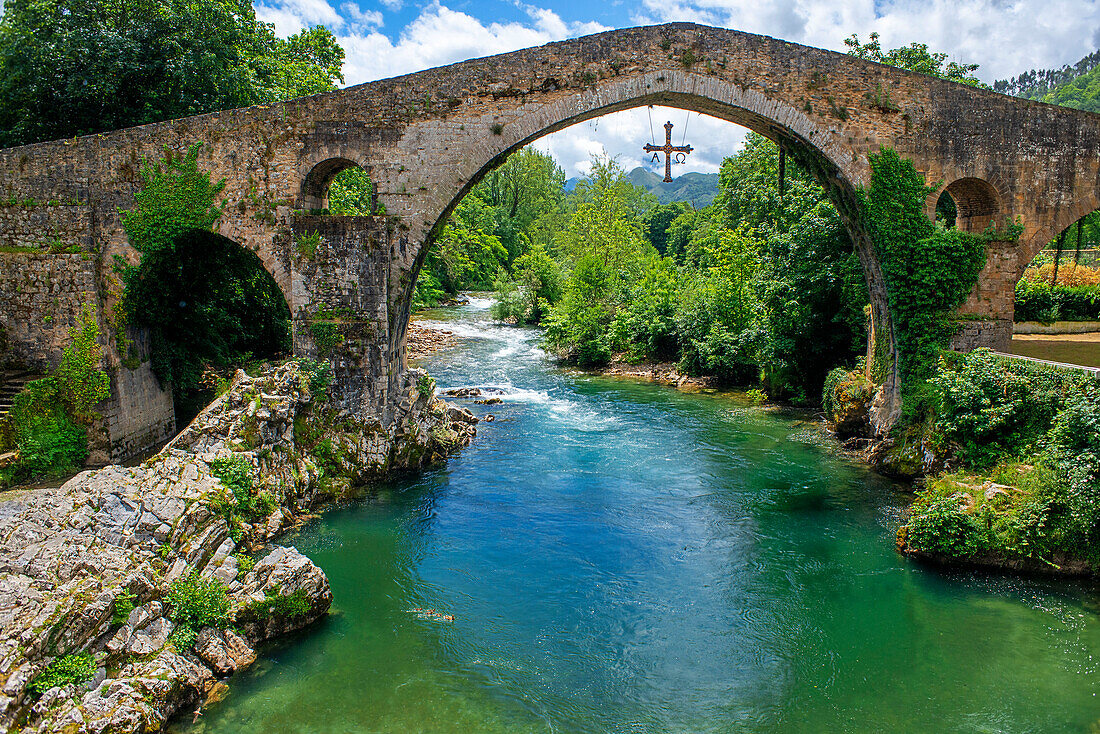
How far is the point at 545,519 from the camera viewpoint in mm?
10930

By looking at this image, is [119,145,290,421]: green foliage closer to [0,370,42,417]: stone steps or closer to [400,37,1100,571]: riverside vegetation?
[0,370,42,417]: stone steps

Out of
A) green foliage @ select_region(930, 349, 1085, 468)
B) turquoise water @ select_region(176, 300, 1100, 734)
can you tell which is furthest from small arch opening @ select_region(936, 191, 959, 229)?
turquoise water @ select_region(176, 300, 1100, 734)

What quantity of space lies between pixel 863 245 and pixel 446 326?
19778mm

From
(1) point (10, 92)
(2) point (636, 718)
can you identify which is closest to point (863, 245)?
(2) point (636, 718)

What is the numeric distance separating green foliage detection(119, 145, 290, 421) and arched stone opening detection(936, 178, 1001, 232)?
1449 cm

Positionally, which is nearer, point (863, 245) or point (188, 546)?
point (188, 546)

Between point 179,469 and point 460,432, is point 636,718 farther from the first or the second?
point 460,432

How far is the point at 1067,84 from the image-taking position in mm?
95000

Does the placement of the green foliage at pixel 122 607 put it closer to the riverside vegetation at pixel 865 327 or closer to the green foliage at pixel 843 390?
the riverside vegetation at pixel 865 327

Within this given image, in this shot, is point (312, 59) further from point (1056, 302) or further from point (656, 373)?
point (1056, 302)

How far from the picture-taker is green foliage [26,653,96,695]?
5.70 metres

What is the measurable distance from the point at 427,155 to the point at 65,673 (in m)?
9.54

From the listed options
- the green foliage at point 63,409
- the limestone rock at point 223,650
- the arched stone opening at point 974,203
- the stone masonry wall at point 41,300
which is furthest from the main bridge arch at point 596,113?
the limestone rock at point 223,650

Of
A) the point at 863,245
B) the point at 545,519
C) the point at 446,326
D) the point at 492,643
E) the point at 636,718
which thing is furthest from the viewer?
the point at 446,326
